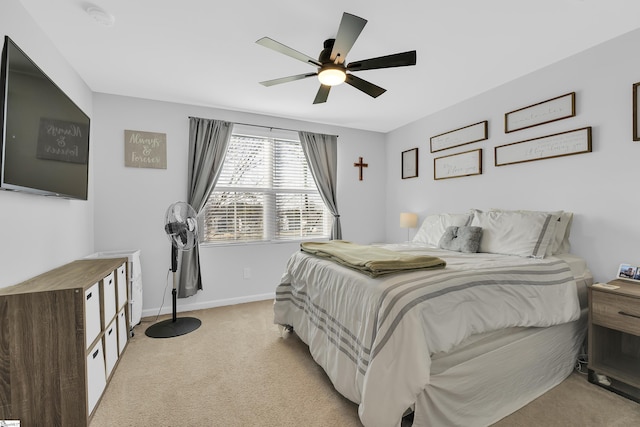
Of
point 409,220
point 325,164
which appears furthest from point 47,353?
point 409,220

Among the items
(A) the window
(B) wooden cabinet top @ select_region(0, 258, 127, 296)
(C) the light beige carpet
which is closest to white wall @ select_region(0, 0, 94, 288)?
(B) wooden cabinet top @ select_region(0, 258, 127, 296)

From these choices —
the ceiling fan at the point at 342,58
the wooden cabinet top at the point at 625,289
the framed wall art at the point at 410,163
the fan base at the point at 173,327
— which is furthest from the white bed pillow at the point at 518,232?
the fan base at the point at 173,327

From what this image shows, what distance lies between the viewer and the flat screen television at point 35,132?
1462mm

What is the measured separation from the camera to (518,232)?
244 cm

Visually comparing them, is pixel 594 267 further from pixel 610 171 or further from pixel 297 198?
pixel 297 198

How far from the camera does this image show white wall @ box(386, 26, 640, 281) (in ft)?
6.97

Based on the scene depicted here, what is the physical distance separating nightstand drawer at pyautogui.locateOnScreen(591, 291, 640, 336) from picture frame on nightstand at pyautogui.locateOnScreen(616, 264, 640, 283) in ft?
1.13

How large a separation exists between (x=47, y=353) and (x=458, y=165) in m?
3.86

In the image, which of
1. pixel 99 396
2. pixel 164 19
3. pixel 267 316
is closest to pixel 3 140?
pixel 164 19

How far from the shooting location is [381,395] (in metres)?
1.35

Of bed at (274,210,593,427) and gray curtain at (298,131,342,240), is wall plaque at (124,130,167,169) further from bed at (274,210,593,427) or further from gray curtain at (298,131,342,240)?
bed at (274,210,593,427)

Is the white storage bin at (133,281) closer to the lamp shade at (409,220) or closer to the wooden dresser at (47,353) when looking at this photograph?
the wooden dresser at (47,353)

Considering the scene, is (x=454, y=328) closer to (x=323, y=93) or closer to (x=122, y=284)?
(x=323, y=93)

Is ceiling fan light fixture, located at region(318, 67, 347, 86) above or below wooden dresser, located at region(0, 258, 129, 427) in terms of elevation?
above
